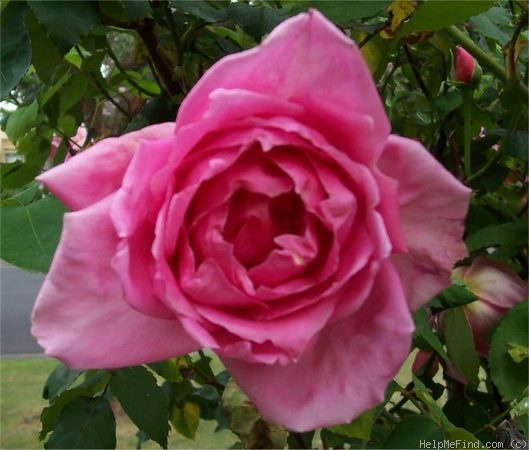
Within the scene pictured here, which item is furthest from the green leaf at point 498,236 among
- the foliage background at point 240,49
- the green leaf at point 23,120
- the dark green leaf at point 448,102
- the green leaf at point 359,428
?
the green leaf at point 23,120

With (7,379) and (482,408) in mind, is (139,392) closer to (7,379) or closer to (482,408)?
(482,408)

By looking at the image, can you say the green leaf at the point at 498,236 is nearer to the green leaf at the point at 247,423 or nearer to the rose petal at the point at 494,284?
the rose petal at the point at 494,284

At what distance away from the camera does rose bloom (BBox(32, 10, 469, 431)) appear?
0.93 feet

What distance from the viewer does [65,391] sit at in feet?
1.91

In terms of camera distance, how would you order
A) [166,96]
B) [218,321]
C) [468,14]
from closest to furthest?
[218,321] < [468,14] < [166,96]

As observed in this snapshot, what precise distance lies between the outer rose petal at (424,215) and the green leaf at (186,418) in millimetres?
672

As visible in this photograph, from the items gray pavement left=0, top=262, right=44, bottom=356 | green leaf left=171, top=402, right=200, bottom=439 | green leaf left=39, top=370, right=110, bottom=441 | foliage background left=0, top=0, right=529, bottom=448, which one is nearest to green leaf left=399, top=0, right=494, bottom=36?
foliage background left=0, top=0, right=529, bottom=448

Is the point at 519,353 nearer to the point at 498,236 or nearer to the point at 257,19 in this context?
the point at 498,236

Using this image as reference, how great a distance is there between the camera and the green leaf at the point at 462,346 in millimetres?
593

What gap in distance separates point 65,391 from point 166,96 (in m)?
0.25

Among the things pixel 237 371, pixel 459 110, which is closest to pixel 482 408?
pixel 459 110

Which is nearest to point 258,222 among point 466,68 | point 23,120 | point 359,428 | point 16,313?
point 359,428

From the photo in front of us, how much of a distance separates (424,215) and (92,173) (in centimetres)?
14

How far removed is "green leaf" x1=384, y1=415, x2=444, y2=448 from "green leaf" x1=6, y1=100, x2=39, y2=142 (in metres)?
0.46
